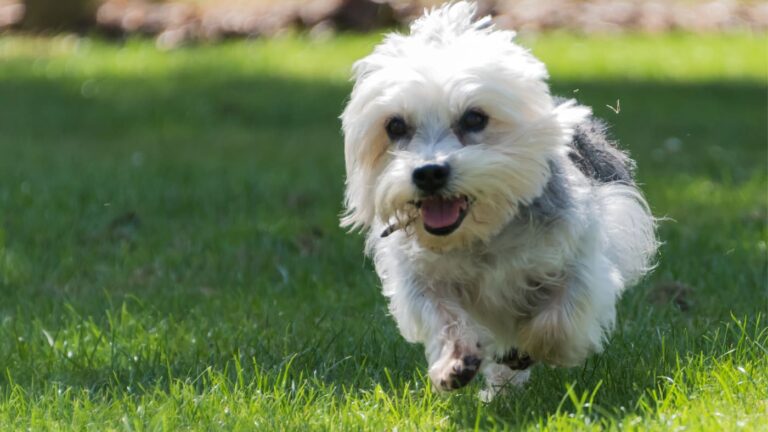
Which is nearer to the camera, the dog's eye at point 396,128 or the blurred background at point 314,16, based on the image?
the dog's eye at point 396,128

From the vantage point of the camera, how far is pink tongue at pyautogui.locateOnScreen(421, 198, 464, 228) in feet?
14.2

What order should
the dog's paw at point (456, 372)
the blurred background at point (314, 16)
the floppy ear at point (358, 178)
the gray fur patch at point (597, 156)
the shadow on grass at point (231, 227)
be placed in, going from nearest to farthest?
the dog's paw at point (456, 372)
the floppy ear at point (358, 178)
the gray fur patch at point (597, 156)
the shadow on grass at point (231, 227)
the blurred background at point (314, 16)

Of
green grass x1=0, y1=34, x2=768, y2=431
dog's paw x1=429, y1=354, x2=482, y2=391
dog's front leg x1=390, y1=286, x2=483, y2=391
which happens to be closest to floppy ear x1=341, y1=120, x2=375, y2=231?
dog's front leg x1=390, y1=286, x2=483, y2=391

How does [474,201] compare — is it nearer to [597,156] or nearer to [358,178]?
[358,178]

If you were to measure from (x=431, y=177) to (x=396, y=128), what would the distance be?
0.31 m

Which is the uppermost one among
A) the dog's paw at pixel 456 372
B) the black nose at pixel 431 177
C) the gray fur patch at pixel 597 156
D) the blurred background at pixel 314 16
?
the black nose at pixel 431 177

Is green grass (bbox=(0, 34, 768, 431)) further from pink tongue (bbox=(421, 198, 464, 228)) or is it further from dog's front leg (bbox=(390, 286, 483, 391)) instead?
pink tongue (bbox=(421, 198, 464, 228))

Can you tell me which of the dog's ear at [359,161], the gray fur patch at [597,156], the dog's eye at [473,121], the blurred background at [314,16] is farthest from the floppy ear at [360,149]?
the blurred background at [314,16]

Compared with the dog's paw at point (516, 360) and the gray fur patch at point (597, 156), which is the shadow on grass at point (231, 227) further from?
the gray fur patch at point (597, 156)

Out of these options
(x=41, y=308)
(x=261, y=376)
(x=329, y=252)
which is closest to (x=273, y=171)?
(x=329, y=252)

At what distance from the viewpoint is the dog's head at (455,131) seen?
14.0 feet

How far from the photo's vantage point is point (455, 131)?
14.4ft

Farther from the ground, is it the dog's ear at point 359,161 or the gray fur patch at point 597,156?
the dog's ear at point 359,161

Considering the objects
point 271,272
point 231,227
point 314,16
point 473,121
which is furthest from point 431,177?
point 314,16
